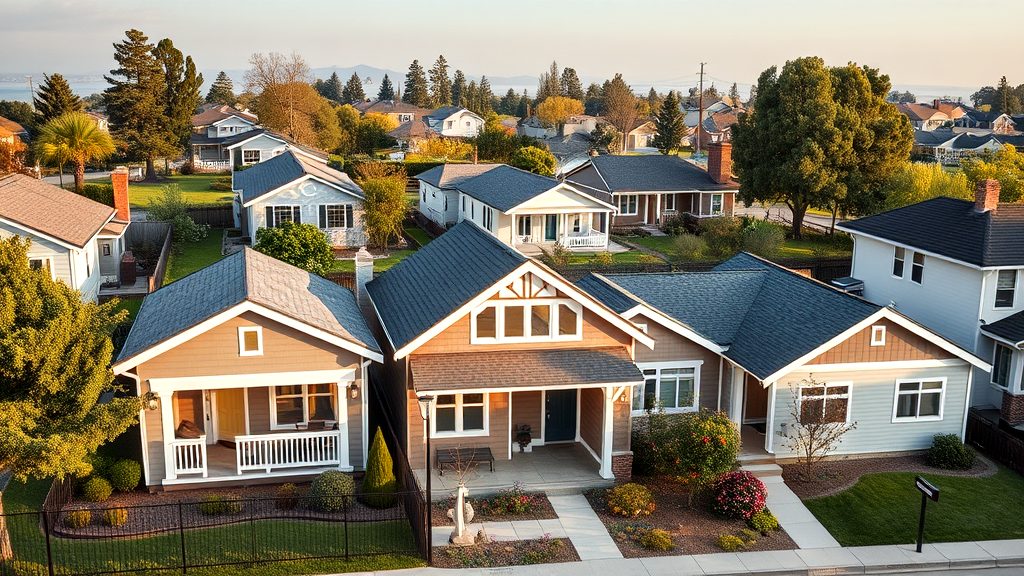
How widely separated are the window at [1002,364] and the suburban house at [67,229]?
27948mm

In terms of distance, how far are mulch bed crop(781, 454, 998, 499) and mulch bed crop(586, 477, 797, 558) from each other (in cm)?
246

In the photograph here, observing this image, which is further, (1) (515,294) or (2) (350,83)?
(2) (350,83)

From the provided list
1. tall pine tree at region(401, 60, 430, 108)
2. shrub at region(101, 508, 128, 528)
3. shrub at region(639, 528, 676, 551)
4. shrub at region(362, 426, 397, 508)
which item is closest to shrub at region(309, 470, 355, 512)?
shrub at region(362, 426, 397, 508)

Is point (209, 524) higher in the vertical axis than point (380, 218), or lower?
lower

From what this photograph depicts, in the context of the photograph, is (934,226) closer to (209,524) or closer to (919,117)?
(209,524)

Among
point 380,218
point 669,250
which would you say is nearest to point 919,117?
point 669,250

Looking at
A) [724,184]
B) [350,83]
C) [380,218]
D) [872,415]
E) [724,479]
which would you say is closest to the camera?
[724,479]

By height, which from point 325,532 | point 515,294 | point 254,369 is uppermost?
point 515,294

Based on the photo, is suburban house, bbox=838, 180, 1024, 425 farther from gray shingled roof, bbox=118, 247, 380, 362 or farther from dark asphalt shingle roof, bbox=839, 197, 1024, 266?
gray shingled roof, bbox=118, 247, 380, 362

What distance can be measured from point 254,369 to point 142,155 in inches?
2180

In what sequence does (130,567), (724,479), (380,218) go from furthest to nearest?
1. (380,218)
2. (724,479)
3. (130,567)

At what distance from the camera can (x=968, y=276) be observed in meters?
26.1

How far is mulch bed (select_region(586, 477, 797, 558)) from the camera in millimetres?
17250

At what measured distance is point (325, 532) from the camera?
56.9 ft
